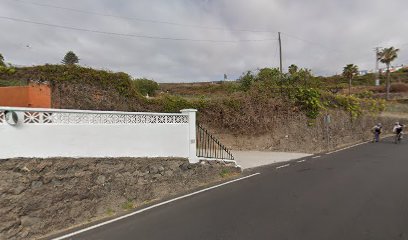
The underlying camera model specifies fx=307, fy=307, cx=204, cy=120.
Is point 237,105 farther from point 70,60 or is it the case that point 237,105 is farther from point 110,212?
point 70,60

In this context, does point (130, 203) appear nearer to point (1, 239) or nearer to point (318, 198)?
point (1, 239)

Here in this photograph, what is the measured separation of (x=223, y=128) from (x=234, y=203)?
1236 cm

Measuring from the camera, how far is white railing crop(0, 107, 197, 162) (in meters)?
5.96

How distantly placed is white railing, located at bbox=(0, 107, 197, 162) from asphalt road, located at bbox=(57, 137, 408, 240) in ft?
5.87

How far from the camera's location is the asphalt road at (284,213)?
5.65m

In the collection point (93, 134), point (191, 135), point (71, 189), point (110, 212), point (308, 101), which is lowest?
point (110, 212)

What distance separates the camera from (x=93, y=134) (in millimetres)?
7414

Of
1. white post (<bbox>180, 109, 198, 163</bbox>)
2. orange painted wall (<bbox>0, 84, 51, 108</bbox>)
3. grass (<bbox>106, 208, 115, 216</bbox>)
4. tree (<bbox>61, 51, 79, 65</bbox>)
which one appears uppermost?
tree (<bbox>61, 51, 79, 65</bbox>)

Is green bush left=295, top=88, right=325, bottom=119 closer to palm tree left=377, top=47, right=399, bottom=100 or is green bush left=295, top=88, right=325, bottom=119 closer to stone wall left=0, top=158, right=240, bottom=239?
stone wall left=0, top=158, right=240, bottom=239

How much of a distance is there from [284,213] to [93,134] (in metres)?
4.80

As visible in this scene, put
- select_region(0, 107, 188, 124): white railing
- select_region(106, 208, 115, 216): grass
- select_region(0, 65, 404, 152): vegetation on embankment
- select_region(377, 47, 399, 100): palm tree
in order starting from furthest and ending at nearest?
1. select_region(377, 47, 399, 100): palm tree
2. select_region(0, 65, 404, 152): vegetation on embankment
3. select_region(106, 208, 115, 216): grass
4. select_region(0, 107, 188, 124): white railing

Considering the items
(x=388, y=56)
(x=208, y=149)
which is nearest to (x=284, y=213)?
(x=208, y=149)

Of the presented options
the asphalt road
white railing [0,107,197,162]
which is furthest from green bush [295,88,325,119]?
white railing [0,107,197,162]

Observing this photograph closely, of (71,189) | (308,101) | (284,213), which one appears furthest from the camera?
(308,101)
